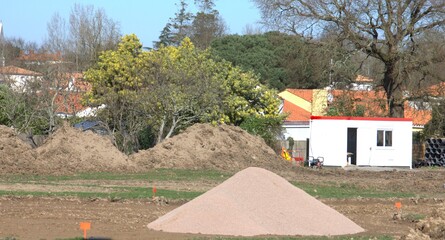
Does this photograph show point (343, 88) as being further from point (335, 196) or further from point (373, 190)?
point (335, 196)

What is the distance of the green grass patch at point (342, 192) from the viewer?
92.0ft

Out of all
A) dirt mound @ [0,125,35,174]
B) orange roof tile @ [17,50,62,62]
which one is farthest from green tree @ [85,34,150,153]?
orange roof tile @ [17,50,62,62]

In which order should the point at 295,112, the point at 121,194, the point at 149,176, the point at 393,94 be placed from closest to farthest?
the point at 121,194, the point at 149,176, the point at 393,94, the point at 295,112

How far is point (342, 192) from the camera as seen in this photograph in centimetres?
2945

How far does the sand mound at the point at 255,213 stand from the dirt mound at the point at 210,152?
21038 mm

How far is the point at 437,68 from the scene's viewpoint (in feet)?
158

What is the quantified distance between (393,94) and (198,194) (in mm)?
26969

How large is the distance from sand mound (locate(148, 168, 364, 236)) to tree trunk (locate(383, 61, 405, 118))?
3303cm

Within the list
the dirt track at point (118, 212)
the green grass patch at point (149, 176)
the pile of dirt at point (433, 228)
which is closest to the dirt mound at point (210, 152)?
the green grass patch at point (149, 176)

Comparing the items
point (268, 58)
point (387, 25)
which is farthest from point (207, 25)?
point (387, 25)

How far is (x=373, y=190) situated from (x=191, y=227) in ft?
53.4

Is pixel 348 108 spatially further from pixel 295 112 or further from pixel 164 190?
pixel 164 190

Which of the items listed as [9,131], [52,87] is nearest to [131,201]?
[9,131]

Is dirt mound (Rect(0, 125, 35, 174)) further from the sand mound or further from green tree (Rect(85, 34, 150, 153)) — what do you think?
the sand mound
